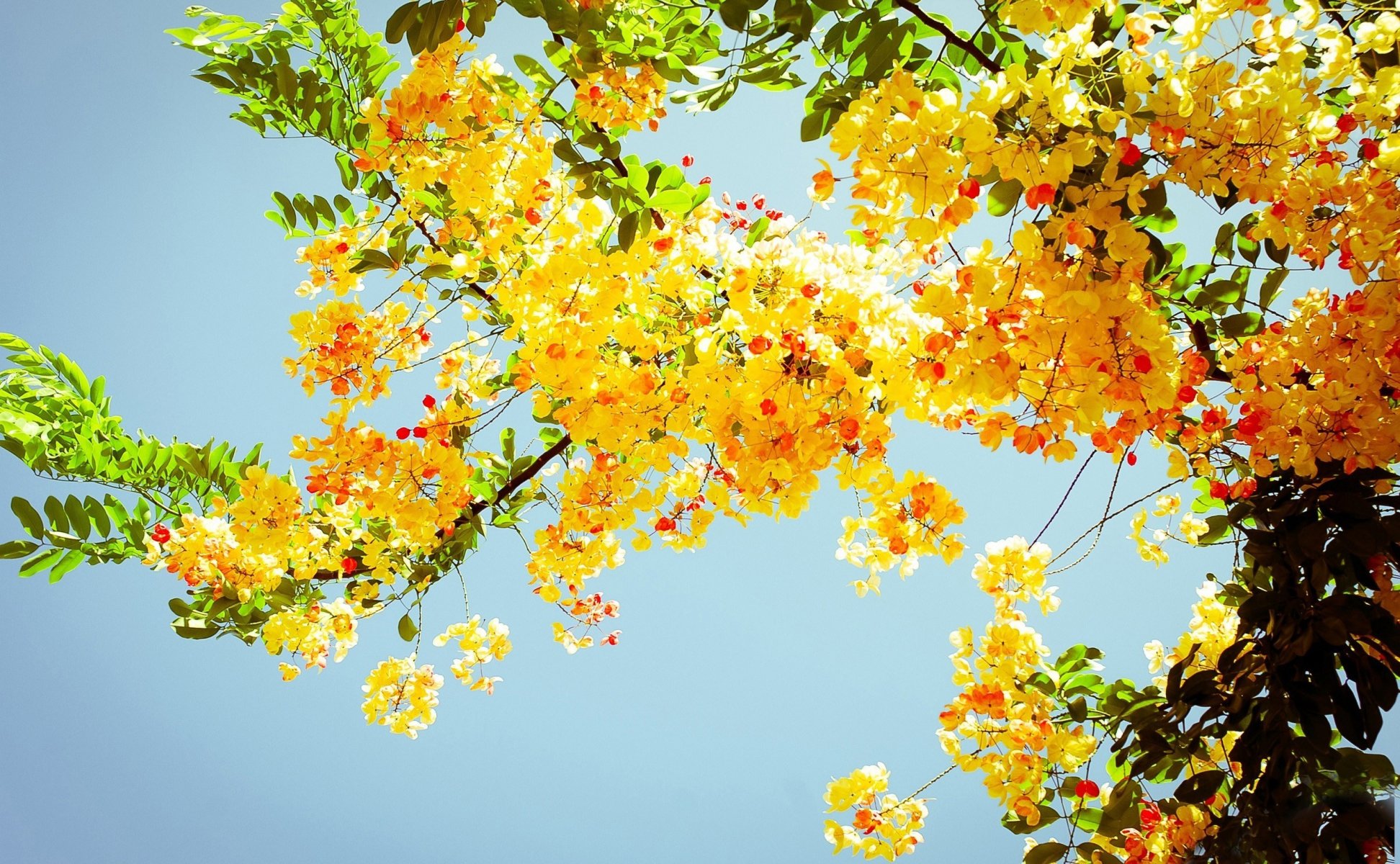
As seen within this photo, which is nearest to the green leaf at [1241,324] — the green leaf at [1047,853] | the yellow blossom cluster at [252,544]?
the green leaf at [1047,853]

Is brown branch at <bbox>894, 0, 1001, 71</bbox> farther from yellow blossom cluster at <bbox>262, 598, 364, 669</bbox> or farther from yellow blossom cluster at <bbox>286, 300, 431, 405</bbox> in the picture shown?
yellow blossom cluster at <bbox>262, 598, 364, 669</bbox>

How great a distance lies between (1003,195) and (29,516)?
5.63 feet

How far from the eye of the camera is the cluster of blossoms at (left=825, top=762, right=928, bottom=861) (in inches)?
65.4

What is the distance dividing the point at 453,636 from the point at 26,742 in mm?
5845

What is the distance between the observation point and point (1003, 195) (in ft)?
3.48

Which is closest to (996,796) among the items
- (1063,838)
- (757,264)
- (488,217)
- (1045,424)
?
(1063,838)

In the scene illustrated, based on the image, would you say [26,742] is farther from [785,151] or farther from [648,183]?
[648,183]

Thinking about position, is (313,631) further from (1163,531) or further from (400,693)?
(1163,531)

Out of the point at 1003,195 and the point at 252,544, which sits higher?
the point at 252,544

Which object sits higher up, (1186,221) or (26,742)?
(1186,221)

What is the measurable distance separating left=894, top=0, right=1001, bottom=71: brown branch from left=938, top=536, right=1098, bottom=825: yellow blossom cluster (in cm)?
85

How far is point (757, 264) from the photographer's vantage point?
4.19 feet

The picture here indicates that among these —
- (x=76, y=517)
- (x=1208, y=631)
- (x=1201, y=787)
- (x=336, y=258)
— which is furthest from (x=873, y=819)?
(x=76, y=517)

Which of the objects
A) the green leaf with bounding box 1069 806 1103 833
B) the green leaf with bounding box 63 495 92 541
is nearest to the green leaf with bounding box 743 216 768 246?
the green leaf with bounding box 1069 806 1103 833
